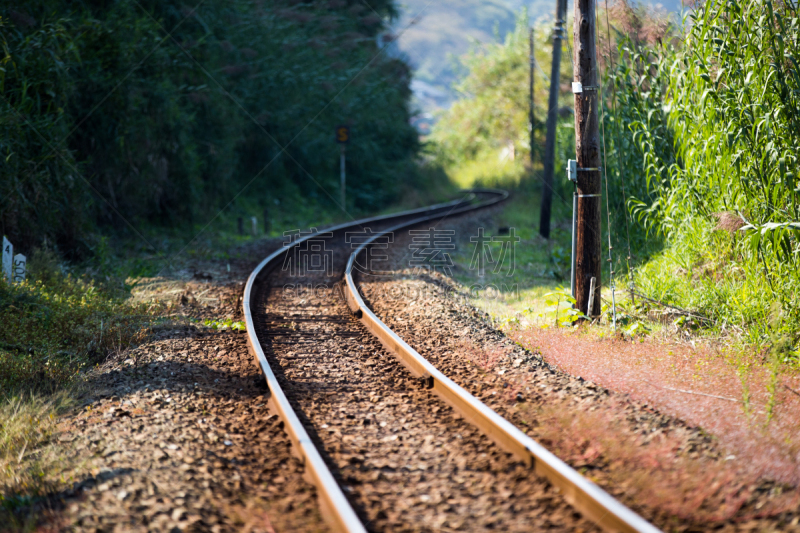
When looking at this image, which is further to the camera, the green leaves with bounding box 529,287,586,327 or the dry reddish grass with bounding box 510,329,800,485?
the green leaves with bounding box 529,287,586,327

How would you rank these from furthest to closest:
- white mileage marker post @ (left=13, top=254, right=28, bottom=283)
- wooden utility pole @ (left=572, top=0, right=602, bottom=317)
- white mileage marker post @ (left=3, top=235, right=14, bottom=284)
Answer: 1. white mileage marker post @ (left=13, top=254, right=28, bottom=283)
2. white mileage marker post @ (left=3, top=235, right=14, bottom=284)
3. wooden utility pole @ (left=572, top=0, right=602, bottom=317)

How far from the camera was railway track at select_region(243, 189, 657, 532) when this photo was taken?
342cm

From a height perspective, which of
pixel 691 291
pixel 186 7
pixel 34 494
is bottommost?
pixel 34 494

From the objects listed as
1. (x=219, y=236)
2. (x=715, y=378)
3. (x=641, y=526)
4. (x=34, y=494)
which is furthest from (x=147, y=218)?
(x=641, y=526)

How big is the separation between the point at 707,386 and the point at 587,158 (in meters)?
3.26

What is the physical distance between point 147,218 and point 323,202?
33.3 ft

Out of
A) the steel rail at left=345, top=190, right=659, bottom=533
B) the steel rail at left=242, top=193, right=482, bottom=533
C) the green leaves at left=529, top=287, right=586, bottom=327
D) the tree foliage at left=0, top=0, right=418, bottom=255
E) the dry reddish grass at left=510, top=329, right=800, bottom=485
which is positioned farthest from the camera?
the tree foliage at left=0, top=0, right=418, bottom=255

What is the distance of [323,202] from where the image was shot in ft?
83.7

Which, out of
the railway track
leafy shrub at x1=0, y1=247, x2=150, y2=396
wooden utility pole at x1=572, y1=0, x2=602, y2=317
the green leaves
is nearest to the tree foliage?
leafy shrub at x1=0, y1=247, x2=150, y2=396

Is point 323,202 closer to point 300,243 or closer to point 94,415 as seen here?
point 300,243

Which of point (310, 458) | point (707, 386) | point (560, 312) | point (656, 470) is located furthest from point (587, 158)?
point (310, 458)

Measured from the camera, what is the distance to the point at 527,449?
3.89m

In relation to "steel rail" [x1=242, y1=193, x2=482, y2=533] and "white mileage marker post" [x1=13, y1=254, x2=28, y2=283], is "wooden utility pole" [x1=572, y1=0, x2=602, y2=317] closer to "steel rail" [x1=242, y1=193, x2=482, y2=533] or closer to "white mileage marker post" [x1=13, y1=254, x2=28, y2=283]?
"steel rail" [x1=242, y1=193, x2=482, y2=533]

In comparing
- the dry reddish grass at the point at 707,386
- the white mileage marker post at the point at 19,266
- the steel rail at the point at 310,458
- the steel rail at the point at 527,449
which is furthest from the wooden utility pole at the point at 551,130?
the white mileage marker post at the point at 19,266
